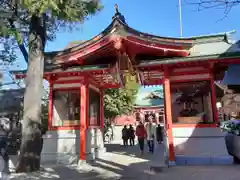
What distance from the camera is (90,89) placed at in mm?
11891

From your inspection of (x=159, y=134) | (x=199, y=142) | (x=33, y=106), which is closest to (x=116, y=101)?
(x=159, y=134)

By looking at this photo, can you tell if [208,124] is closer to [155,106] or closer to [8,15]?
[8,15]

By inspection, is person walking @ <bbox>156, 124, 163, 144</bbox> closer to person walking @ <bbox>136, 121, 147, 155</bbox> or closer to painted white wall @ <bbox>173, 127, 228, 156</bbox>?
person walking @ <bbox>136, 121, 147, 155</bbox>

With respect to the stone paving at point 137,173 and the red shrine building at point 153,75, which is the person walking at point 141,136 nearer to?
the red shrine building at point 153,75

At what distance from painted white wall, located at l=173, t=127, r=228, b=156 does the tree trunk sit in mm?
5269

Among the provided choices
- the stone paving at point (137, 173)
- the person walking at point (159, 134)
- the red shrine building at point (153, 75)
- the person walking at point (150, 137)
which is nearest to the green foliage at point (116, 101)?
the person walking at point (159, 134)

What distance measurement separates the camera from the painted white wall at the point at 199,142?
8.91 m

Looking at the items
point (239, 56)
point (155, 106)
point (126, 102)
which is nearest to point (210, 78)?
point (239, 56)

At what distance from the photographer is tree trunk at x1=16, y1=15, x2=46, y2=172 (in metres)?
7.61

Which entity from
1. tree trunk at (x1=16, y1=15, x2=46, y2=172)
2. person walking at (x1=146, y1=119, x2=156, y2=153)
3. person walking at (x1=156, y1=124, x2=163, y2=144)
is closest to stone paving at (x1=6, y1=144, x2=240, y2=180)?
tree trunk at (x1=16, y1=15, x2=46, y2=172)

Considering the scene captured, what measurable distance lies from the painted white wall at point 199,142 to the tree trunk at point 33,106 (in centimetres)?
527

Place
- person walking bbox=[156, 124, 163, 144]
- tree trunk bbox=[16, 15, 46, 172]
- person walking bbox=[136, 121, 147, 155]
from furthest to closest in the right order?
person walking bbox=[156, 124, 163, 144] → person walking bbox=[136, 121, 147, 155] → tree trunk bbox=[16, 15, 46, 172]

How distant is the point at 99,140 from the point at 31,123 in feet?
17.9

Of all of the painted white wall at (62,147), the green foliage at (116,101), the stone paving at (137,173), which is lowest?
the stone paving at (137,173)
